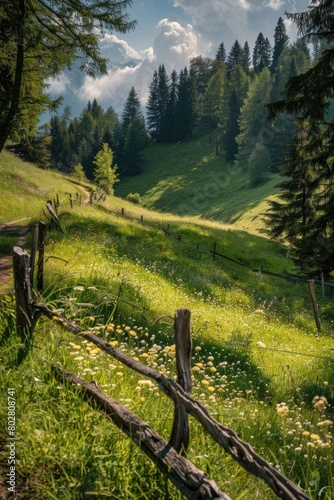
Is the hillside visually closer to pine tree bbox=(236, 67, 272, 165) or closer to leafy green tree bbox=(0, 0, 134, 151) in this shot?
pine tree bbox=(236, 67, 272, 165)

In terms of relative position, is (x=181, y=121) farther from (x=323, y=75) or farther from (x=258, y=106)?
(x=323, y=75)

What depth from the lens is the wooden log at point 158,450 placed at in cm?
250

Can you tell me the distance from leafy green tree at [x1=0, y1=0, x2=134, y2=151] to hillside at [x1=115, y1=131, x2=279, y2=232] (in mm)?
40299

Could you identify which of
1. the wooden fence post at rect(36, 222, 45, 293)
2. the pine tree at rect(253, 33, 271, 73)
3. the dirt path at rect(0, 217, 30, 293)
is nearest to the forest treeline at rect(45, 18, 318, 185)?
the pine tree at rect(253, 33, 271, 73)

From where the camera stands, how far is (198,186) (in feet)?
271

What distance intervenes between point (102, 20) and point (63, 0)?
1.38 meters

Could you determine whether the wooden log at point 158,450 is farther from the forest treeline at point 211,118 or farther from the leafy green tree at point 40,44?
the forest treeline at point 211,118

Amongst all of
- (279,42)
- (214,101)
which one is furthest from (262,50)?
(214,101)

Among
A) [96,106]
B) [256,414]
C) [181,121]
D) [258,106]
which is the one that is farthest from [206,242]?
[96,106]

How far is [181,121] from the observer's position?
109 m

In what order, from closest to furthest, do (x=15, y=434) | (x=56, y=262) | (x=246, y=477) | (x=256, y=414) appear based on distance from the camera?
(x=246, y=477)
(x=15, y=434)
(x=256, y=414)
(x=56, y=262)

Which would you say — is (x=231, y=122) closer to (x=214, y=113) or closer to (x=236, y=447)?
(x=214, y=113)

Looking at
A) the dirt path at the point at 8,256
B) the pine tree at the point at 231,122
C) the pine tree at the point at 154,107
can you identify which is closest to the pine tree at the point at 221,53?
the pine tree at the point at 154,107

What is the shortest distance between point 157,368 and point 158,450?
275 cm
